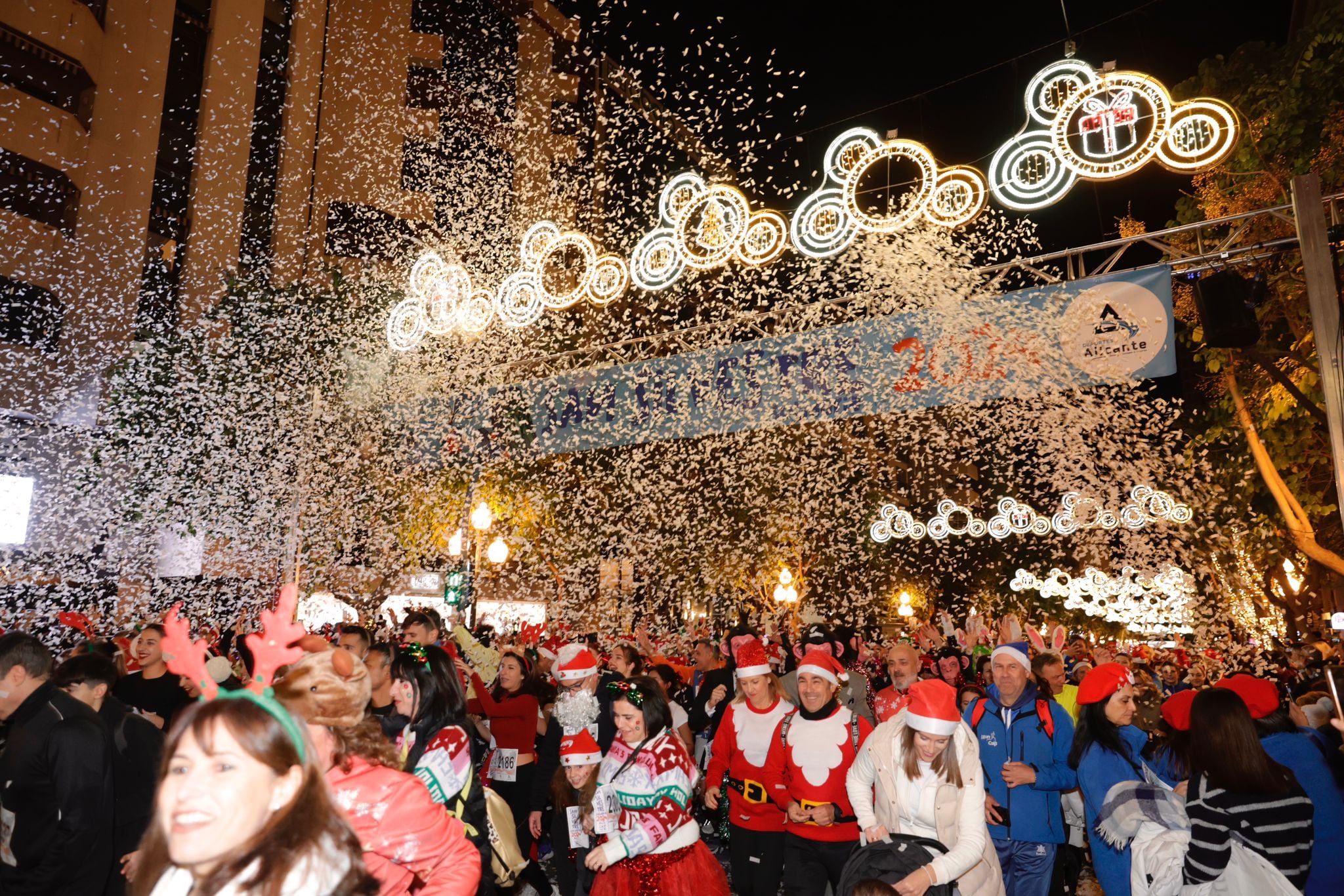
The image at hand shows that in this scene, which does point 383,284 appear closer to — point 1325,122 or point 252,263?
point 252,263

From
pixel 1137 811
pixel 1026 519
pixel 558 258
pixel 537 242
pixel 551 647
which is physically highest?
pixel 537 242

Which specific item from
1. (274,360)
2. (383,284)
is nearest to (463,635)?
(274,360)

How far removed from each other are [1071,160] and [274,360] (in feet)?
45.0

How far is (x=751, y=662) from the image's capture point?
561 cm

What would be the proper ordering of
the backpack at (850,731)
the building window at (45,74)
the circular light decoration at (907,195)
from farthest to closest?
1. the building window at (45,74)
2. the circular light decoration at (907,195)
3. the backpack at (850,731)

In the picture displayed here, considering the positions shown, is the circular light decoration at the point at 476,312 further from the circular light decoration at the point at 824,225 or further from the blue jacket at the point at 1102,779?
the blue jacket at the point at 1102,779

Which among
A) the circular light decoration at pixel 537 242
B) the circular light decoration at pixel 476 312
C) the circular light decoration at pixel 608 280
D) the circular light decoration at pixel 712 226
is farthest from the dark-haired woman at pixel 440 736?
the circular light decoration at pixel 476 312

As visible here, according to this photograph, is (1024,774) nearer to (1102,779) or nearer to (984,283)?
(1102,779)

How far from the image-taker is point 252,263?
22781 mm

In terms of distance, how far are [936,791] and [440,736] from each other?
7.20 ft

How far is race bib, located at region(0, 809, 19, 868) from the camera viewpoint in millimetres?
3908

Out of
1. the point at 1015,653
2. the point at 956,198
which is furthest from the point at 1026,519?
the point at 1015,653

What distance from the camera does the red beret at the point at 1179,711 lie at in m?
4.79

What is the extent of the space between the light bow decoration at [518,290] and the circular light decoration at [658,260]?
1.33 feet
